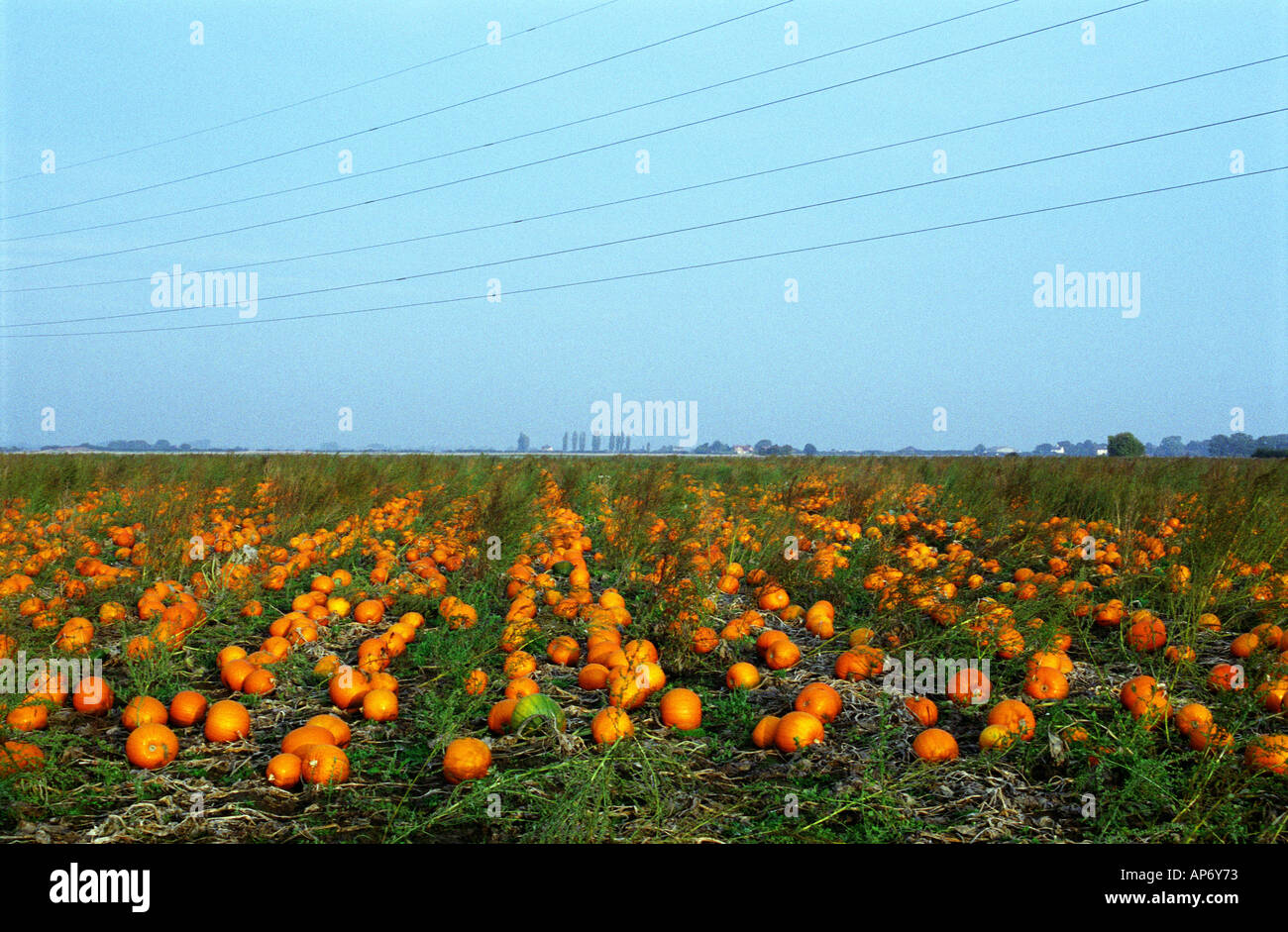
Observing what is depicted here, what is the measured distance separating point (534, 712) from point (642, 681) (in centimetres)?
51

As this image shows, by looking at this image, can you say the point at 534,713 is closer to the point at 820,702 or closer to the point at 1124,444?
the point at 820,702

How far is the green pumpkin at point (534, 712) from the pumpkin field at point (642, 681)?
0.04ft

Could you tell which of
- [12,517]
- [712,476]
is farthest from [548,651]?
[712,476]

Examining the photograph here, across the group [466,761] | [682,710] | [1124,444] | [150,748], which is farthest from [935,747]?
[1124,444]

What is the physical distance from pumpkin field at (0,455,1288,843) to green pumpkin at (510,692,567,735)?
0.01 meters

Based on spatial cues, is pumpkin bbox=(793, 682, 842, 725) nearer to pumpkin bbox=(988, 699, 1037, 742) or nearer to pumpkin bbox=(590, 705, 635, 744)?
pumpkin bbox=(988, 699, 1037, 742)

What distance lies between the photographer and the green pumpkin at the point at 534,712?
9.67 ft

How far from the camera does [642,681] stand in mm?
3238

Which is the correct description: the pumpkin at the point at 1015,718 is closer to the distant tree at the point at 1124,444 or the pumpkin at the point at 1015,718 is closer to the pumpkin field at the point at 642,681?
the pumpkin field at the point at 642,681

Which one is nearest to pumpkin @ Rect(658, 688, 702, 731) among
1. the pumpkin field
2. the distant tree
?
the pumpkin field

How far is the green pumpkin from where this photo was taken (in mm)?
2947
